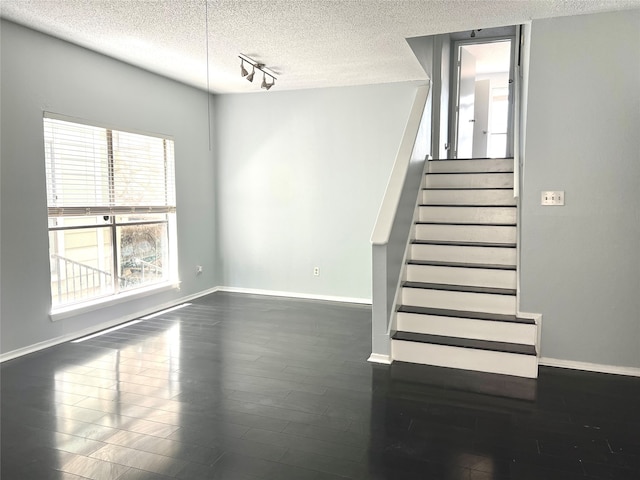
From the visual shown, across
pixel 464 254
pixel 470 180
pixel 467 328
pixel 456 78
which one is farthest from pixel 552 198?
pixel 456 78

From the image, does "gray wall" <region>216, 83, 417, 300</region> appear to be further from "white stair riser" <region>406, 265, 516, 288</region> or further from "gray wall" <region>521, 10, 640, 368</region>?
"gray wall" <region>521, 10, 640, 368</region>

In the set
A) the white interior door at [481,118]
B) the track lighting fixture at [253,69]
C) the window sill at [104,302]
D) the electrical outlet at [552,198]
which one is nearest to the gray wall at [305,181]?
the track lighting fixture at [253,69]

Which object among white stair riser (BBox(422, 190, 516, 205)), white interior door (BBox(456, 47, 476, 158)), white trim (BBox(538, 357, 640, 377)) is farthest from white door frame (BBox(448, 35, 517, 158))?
white trim (BBox(538, 357, 640, 377))

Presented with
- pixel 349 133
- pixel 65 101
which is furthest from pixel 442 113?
pixel 65 101

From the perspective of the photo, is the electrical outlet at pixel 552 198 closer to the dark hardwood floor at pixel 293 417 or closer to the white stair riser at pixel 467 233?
the white stair riser at pixel 467 233

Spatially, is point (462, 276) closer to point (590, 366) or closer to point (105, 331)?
point (590, 366)

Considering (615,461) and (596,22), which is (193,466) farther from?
(596,22)

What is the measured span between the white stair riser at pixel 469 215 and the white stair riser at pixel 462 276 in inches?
27.1

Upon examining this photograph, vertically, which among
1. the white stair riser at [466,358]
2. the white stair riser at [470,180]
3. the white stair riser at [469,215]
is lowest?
the white stair riser at [466,358]

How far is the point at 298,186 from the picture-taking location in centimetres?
576

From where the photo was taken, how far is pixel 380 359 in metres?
3.51

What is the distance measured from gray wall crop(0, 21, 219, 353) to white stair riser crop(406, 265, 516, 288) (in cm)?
290

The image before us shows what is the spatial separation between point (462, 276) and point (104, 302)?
3.32 meters

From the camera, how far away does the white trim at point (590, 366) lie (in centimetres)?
328
